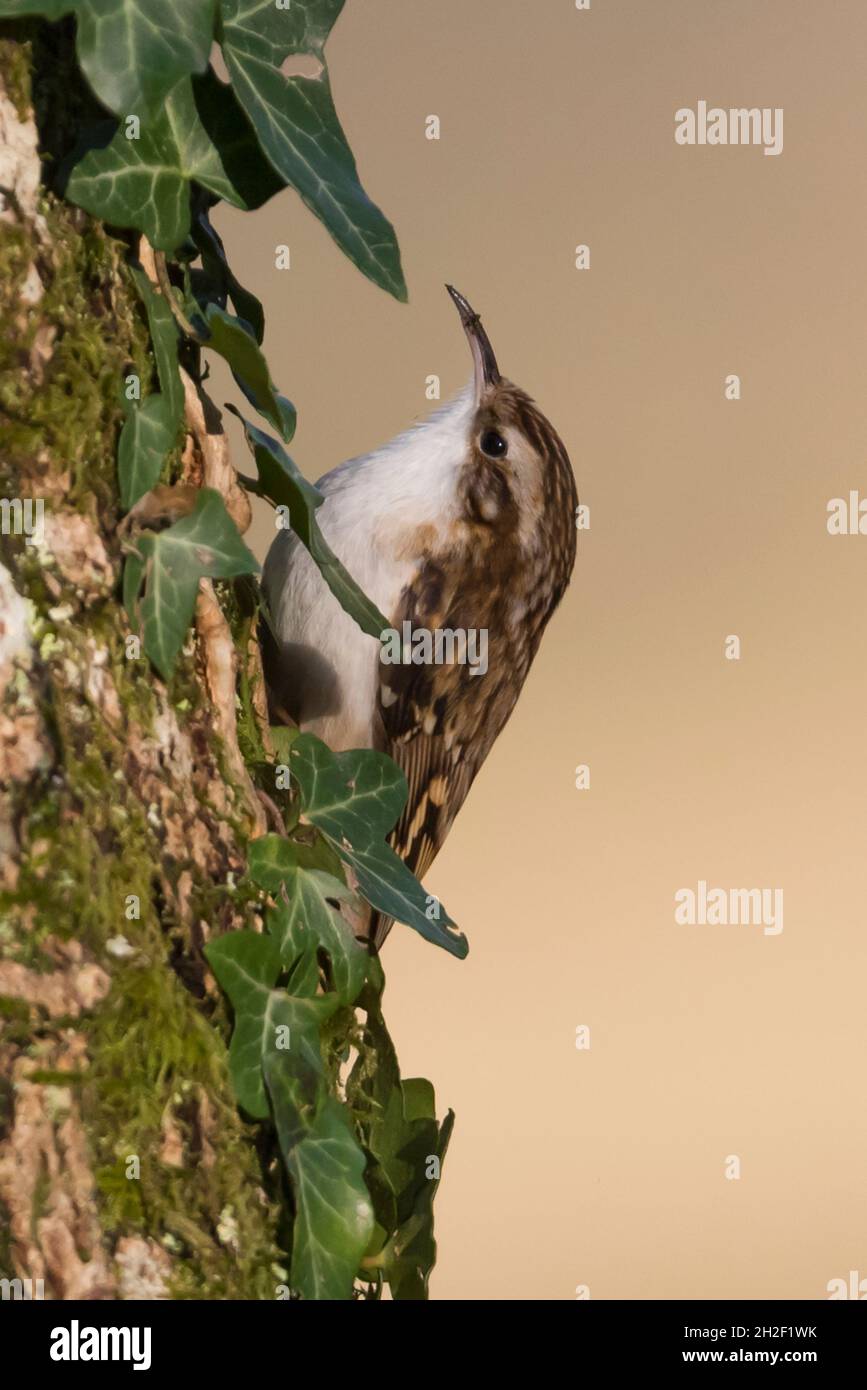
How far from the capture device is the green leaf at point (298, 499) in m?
0.84

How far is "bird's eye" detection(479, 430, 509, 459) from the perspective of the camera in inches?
56.9

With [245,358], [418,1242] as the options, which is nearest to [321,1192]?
[418,1242]

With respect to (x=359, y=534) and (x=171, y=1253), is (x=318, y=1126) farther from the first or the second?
(x=359, y=534)

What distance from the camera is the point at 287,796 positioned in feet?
2.90

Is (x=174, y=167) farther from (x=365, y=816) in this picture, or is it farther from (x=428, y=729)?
(x=428, y=729)

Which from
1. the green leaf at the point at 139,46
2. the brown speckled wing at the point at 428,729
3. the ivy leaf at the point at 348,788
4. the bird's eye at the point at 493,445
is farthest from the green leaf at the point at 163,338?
the bird's eye at the point at 493,445

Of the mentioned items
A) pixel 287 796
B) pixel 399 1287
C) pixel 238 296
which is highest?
pixel 238 296

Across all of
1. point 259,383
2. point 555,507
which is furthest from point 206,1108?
point 555,507

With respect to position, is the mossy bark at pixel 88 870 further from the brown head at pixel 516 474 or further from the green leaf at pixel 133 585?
the brown head at pixel 516 474

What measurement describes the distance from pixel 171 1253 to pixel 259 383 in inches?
18.2

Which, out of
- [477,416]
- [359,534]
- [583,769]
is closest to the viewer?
[359,534]

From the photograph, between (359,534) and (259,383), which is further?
(359,534)

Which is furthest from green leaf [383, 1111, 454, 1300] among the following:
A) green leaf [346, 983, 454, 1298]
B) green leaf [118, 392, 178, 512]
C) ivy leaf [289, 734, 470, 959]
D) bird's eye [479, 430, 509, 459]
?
bird's eye [479, 430, 509, 459]

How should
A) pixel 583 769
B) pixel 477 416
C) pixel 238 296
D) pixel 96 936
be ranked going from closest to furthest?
pixel 96 936
pixel 238 296
pixel 477 416
pixel 583 769
